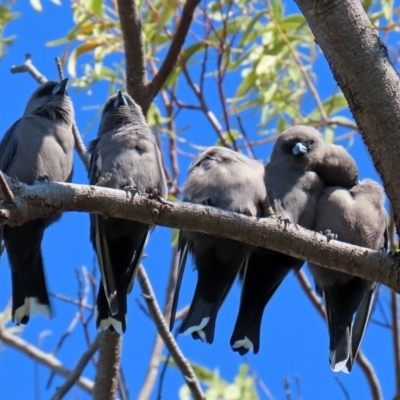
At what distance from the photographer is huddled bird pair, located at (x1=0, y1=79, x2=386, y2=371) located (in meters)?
4.96

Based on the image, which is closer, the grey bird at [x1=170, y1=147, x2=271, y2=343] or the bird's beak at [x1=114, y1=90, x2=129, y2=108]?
the grey bird at [x1=170, y1=147, x2=271, y2=343]

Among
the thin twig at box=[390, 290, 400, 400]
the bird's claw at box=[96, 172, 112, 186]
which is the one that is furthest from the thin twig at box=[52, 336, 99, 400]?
the thin twig at box=[390, 290, 400, 400]

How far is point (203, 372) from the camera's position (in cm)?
670

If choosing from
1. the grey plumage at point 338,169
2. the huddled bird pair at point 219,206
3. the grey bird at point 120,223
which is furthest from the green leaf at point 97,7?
the grey plumage at point 338,169

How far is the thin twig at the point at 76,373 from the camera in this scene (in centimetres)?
479

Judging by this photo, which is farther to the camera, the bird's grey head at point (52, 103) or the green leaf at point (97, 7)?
the green leaf at point (97, 7)

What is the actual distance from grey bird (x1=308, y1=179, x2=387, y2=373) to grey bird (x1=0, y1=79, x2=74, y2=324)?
1.60 metres

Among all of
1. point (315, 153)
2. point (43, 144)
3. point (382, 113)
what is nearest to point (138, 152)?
point (43, 144)

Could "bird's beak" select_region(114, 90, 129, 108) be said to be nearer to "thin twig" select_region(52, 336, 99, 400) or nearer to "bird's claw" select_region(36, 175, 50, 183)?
"bird's claw" select_region(36, 175, 50, 183)

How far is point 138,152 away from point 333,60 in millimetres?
1938

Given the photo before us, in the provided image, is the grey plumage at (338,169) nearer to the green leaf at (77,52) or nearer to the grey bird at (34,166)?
the grey bird at (34,166)

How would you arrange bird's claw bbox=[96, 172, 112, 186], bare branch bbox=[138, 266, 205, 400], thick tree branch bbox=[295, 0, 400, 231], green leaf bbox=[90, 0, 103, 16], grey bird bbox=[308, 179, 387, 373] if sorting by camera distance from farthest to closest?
green leaf bbox=[90, 0, 103, 16]
grey bird bbox=[308, 179, 387, 373]
bare branch bbox=[138, 266, 205, 400]
bird's claw bbox=[96, 172, 112, 186]
thick tree branch bbox=[295, 0, 400, 231]

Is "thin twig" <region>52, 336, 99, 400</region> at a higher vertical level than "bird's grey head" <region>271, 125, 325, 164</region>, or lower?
lower

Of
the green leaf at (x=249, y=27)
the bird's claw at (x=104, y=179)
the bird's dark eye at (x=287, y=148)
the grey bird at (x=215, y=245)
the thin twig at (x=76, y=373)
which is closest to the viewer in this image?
the bird's claw at (x=104, y=179)
